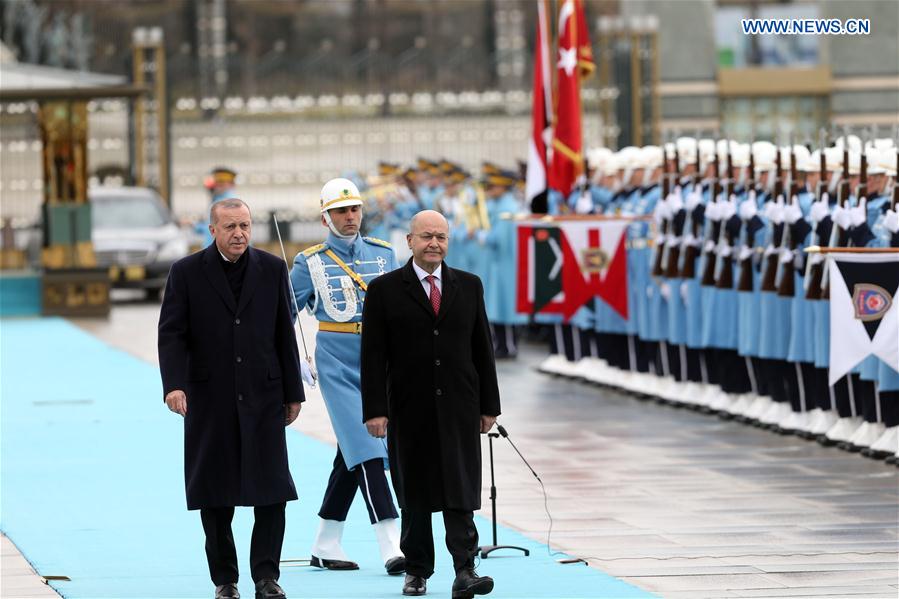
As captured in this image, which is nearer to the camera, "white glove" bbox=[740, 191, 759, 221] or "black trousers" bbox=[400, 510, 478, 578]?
"black trousers" bbox=[400, 510, 478, 578]

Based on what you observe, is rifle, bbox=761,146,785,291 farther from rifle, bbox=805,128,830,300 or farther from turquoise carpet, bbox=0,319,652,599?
turquoise carpet, bbox=0,319,652,599

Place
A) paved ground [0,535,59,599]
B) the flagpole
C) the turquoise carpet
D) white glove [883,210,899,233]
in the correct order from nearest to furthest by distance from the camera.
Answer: paved ground [0,535,59,599] → the turquoise carpet → the flagpole → white glove [883,210,899,233]

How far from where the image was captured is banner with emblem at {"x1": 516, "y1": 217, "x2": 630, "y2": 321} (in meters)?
16.8

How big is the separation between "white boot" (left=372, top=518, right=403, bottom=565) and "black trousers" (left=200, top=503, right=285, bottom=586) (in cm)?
80

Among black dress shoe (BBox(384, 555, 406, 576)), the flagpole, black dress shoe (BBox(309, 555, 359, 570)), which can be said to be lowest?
black dress shoe (BBox(309, 555, 359, 570))

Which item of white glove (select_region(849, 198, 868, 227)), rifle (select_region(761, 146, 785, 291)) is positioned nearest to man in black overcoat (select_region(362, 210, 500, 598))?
white glove (select_region(849, 198, 868, 227))

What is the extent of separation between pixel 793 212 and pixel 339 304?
5574 mm

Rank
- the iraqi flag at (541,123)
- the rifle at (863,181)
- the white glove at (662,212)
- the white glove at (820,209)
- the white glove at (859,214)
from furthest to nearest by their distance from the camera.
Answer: the iraqi flag at (541,123) < the white glove at (662,212) < the white glove at (820,209) < the rifle at (863,181) < the white glove at (859,214)

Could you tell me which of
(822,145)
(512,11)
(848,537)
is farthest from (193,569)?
(512,11)

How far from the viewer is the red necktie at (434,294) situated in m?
7.78

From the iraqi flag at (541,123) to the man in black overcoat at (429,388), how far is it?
1036 centimetres

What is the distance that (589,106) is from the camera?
3772cm

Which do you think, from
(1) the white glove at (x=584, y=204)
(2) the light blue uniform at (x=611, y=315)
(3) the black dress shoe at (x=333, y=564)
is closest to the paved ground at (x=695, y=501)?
(3) the black dress shoe at (x=333, y=564)

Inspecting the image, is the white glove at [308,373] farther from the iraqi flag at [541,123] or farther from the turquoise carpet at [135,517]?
the iraqi flag at [541,123]
